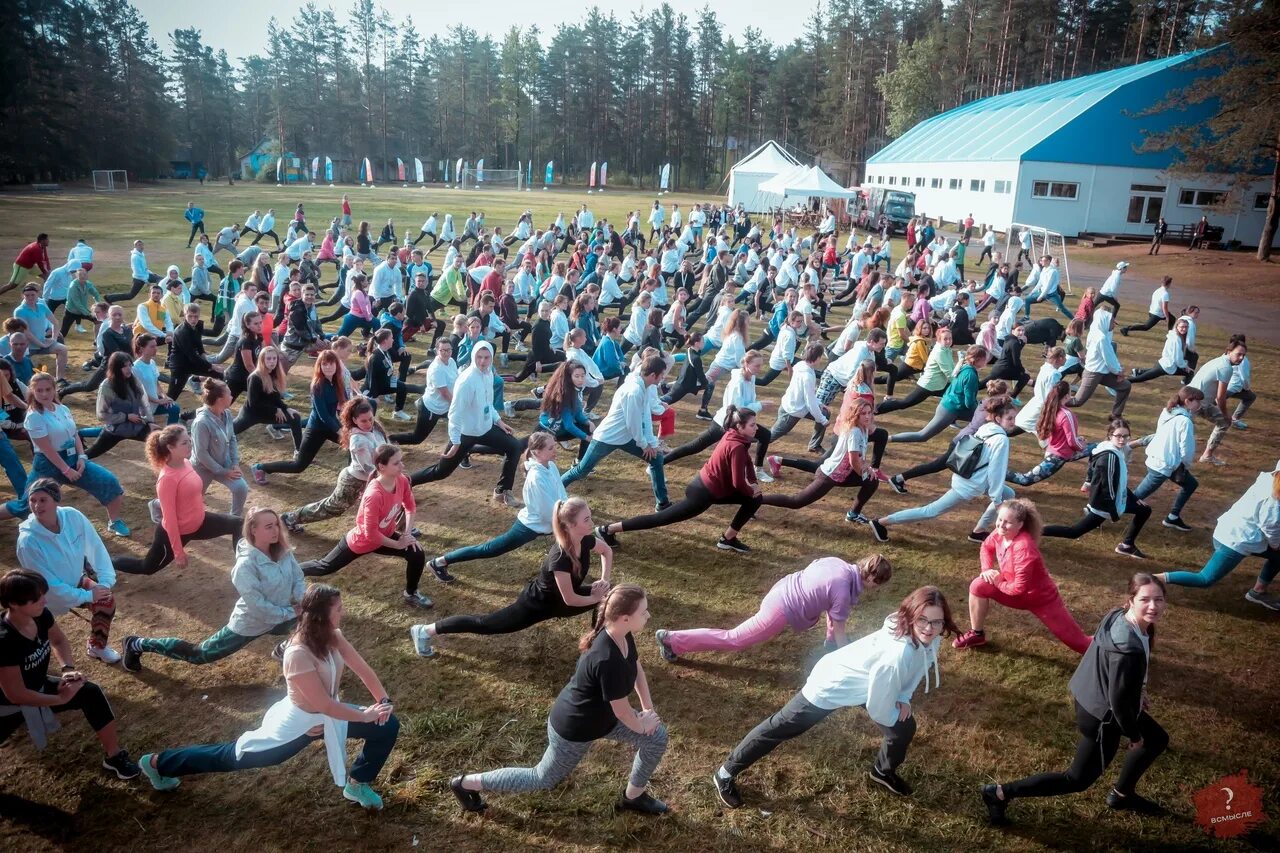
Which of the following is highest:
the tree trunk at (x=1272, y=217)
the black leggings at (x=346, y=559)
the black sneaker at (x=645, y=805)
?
the tree trunk at (x=1272, y=217)

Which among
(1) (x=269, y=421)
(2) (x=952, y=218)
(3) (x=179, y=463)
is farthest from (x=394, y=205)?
(3) (x=179, y=463)

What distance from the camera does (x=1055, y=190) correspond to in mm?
35344

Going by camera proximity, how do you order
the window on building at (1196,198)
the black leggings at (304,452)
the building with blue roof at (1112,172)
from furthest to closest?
the window on building at (1196,198) < the building with blue roof at (1112,172) < the black leggings at (304,452)

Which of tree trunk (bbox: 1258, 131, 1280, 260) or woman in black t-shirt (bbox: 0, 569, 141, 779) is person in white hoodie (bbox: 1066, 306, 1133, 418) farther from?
tree trunk (bbox: 1258, 131, 1280, 260)

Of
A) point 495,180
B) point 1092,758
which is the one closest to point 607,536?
point 1092,758

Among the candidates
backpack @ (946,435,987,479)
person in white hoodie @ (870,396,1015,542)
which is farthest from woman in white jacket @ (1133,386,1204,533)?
backpack @ (946,435,987,479)

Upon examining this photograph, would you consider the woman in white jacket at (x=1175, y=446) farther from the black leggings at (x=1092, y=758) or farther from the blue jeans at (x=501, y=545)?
the blue jeans at (x=501, y=545)

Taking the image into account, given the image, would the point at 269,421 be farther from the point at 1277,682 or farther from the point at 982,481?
the point at 1277,682

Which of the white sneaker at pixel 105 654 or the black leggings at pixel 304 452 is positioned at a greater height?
the black leggings at pixel 304 452

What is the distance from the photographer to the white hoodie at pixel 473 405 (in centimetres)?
727

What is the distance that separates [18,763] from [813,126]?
7831 cm

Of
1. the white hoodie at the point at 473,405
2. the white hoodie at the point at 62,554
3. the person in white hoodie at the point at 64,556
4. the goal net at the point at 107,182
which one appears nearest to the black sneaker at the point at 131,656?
the person in white hoodie at the point at 64,556

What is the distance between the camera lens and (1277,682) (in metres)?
5.38

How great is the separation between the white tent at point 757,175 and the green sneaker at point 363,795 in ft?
142
